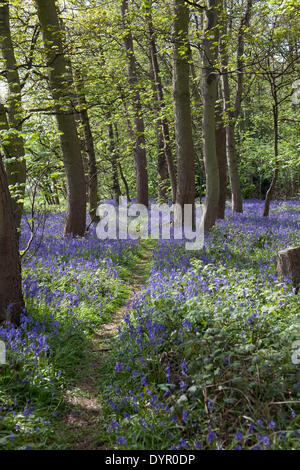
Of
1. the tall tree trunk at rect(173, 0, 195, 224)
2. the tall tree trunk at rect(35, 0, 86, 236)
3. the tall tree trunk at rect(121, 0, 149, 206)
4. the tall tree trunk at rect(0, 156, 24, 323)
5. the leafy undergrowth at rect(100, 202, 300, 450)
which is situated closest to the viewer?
the leafy undergrowth at rect(100, 202, 300, 450)

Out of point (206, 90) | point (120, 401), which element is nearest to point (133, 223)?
point (206, 90)

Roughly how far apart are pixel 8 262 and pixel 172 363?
245cm

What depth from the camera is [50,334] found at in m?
4.77

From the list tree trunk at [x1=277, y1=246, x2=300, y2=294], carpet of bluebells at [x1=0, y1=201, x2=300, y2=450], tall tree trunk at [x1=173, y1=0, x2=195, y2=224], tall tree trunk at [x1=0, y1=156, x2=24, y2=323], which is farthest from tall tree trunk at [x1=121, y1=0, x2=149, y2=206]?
tall tree trunk at [x1=0, y1=156, x2=24, y2=323]

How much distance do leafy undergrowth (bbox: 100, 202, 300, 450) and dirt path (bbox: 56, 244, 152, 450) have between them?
0.55 ft

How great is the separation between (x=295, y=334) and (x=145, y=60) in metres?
24.0

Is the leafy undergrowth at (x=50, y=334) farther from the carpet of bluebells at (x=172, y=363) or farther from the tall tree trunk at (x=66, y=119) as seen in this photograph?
the tall tree trunk at (x=66, y=119)

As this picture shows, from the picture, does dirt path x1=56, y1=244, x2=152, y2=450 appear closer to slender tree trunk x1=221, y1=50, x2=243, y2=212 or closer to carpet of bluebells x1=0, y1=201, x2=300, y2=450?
carpet of bluebells x1=0, y1=201, x2=300, y2=450

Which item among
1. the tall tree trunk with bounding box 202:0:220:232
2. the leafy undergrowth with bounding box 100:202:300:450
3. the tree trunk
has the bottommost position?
the leafy undergrowth with bounding box 100:202:300:450

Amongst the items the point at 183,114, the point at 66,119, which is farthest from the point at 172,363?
the point at 183,114

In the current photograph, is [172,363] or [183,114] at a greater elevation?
[183,114]

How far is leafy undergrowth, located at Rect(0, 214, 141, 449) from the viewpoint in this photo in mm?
3322

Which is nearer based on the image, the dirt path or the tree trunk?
the dirt path

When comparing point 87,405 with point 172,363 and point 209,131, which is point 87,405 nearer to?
point 172,363
